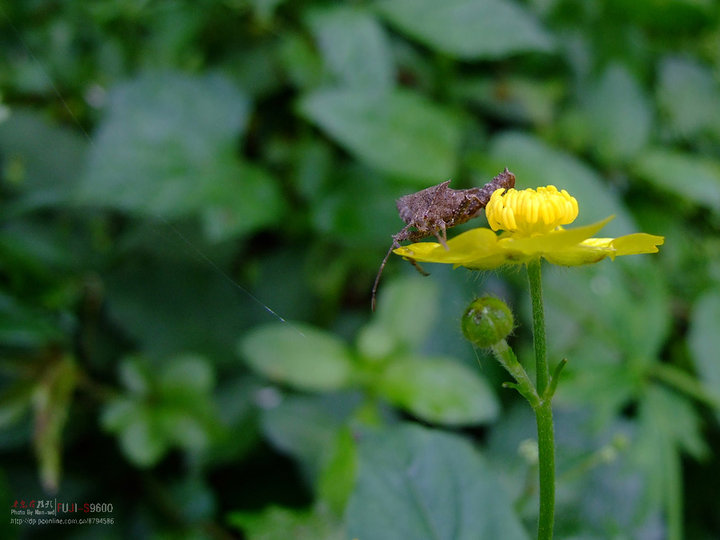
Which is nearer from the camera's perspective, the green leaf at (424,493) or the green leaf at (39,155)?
the green leaf at (424,493)

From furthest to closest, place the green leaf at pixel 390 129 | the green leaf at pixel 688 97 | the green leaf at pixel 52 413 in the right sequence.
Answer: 1. the green leaf at pixel 688 97
2. the green leaf at pixel 390 129
3. the green leaf at pixel 52 413

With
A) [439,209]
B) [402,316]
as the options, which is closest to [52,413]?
[402,316]

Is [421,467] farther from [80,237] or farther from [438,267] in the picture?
[80,237]

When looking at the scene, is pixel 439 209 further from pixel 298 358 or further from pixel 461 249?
pixel 298 358

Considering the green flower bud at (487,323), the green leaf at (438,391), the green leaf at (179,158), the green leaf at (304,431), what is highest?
the green flower bud at (487,323)

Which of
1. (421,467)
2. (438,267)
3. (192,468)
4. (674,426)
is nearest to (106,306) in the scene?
(192,468)

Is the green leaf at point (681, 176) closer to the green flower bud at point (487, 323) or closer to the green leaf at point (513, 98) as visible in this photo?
the green leaf at point (513, 98)

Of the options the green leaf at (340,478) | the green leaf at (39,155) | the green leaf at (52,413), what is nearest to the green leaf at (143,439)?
the green leaf at (52,413)
